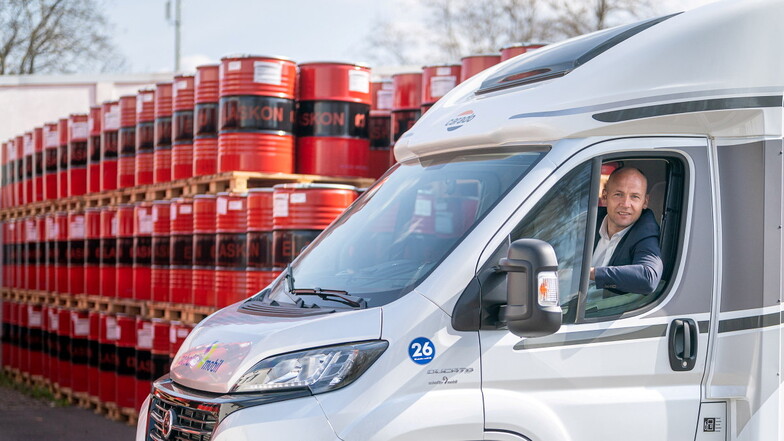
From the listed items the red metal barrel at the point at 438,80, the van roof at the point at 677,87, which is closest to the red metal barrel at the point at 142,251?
the red metal barrel at the point at 438,80

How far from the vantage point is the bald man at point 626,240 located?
155 inches

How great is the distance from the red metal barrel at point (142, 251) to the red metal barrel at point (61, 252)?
2.57 metres

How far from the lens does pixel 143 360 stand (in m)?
8.78

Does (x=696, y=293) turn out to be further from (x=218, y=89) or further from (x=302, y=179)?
(x=218, y=89)

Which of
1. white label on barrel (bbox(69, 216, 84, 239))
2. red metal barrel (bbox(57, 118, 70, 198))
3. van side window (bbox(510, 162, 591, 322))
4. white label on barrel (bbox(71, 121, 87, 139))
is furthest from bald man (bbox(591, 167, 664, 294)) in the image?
red metal barrel (bbox(57, 118, 70, 198))

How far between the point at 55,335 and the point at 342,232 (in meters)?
7.99

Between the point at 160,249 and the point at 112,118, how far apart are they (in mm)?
2079

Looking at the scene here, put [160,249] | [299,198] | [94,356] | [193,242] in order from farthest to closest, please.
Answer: [94,356] → [160,249] → [193,242] → [299,198]

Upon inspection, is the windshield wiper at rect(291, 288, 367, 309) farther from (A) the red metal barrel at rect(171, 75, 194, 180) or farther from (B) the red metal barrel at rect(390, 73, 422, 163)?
(A) the red metal barrel at rect(171, 75, 194, 180)

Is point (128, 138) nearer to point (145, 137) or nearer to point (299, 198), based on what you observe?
point (145, 137)

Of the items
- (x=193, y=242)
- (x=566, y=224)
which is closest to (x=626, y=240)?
(x=566, y=224)

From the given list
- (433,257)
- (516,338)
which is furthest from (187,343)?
(516,338)

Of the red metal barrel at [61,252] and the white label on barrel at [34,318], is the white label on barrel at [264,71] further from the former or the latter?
the white label on barrel at [34,318]

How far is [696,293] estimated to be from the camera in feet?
13.0
